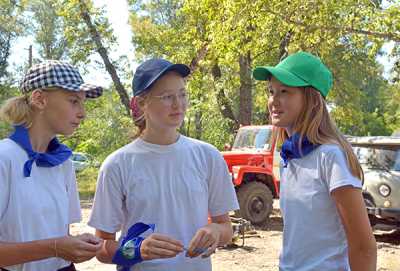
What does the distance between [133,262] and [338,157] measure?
3.23 feet

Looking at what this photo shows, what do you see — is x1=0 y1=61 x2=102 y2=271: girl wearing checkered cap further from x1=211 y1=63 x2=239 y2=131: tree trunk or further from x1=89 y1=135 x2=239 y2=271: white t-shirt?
x1=211 y1=63 x2=239 y2=131: tree trunk

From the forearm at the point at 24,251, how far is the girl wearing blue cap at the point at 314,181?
1.07 meters

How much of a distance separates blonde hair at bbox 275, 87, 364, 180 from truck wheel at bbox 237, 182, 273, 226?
8.02 metres

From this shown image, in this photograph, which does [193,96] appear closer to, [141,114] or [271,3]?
[271,3]

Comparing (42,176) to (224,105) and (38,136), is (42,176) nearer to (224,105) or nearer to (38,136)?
(38,136)

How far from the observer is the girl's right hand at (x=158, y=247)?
2.15 meters

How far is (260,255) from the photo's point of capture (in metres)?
8.08

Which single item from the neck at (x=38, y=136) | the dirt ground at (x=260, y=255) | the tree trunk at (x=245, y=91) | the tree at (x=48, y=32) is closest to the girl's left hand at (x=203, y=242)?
the neck at (x=38, y=136)

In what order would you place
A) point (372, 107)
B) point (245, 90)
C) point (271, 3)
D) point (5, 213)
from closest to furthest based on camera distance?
point (5, 213) < point (271, 3) < point (245, 90) < point (372, 107)

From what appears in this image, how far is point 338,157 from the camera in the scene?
2.22 metres

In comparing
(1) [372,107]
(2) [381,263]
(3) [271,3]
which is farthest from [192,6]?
(1) [372,107]

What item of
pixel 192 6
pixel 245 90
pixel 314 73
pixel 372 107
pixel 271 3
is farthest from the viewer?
pixel 372 107

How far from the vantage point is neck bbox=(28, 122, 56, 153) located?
8.02 feet

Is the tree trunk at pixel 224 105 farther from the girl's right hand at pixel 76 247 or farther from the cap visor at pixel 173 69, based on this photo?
the girl's right hand at pixel 76 247
